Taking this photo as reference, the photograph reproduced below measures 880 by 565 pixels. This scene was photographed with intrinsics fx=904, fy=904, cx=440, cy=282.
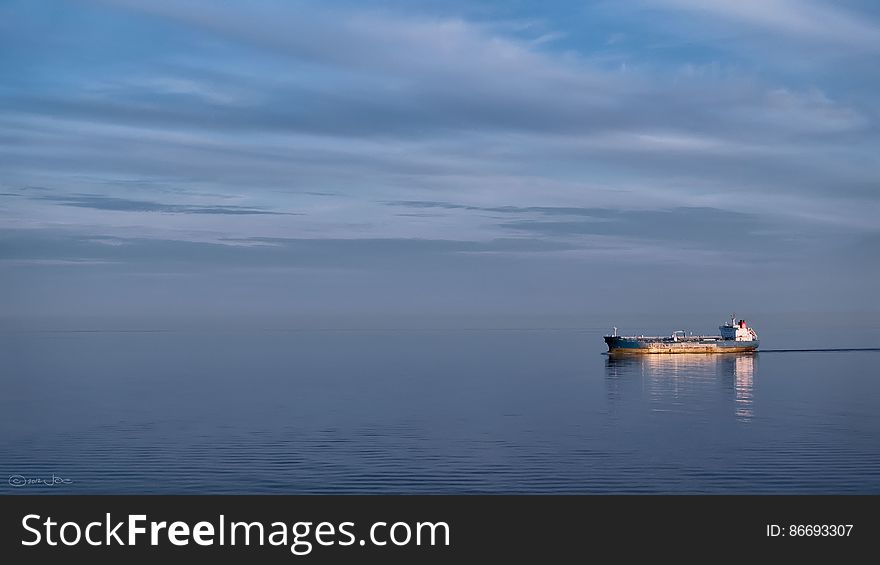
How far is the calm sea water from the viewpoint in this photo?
55312 mm

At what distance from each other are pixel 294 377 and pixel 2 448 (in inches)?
3061

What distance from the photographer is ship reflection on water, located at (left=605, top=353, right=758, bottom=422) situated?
10162cm

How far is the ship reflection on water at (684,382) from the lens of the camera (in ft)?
333

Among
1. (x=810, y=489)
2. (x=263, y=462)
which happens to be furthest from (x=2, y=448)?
(x=810, y=489)

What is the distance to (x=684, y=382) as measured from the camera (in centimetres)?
13288

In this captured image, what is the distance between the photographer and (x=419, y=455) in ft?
212

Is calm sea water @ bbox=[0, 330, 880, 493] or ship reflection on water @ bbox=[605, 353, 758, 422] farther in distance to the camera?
ship reflection on water @ bbox=[605, 353, 758, 422]

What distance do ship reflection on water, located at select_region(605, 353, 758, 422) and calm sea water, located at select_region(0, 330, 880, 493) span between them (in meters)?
0.49

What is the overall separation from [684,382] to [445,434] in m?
67.8
